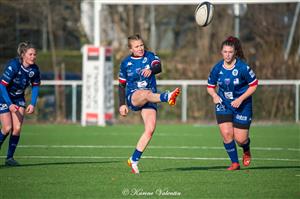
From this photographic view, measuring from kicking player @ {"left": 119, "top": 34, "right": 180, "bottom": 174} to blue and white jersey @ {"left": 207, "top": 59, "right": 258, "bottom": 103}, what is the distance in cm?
95

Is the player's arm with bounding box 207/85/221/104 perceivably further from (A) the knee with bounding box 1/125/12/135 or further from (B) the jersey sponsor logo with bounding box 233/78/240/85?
(A) the knee with bounding box 1/125/12/135

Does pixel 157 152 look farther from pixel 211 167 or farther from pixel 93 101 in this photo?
pixel 93 101

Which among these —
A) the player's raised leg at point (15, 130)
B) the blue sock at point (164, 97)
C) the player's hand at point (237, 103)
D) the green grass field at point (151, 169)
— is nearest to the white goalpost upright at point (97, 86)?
the green grass field at point (151, 169)

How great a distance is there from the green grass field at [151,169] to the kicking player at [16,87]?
60cm

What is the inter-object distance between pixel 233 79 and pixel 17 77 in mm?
3217

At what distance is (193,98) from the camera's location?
26.3 meters

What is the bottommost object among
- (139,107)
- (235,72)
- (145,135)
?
(145,135)

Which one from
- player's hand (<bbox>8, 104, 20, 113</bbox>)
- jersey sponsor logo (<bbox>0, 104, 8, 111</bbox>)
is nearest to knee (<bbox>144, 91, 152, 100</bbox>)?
player's hand (<bbox>8, 104, 20, 113</bbox>)

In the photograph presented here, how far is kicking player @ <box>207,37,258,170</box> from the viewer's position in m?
11.8

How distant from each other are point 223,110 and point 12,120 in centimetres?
319

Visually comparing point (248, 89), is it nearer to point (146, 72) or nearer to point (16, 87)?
point (146, 72)

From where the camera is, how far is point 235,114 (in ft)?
39.2

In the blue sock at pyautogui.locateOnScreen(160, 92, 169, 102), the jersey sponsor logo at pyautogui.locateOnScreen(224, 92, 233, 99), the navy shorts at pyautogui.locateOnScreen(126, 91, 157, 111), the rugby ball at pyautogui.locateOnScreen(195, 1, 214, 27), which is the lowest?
the navy shorts at pyautogui.locateOnScreen(126, 91, 157, 111)

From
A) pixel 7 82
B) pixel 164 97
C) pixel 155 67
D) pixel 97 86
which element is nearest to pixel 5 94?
pixel 7 82
